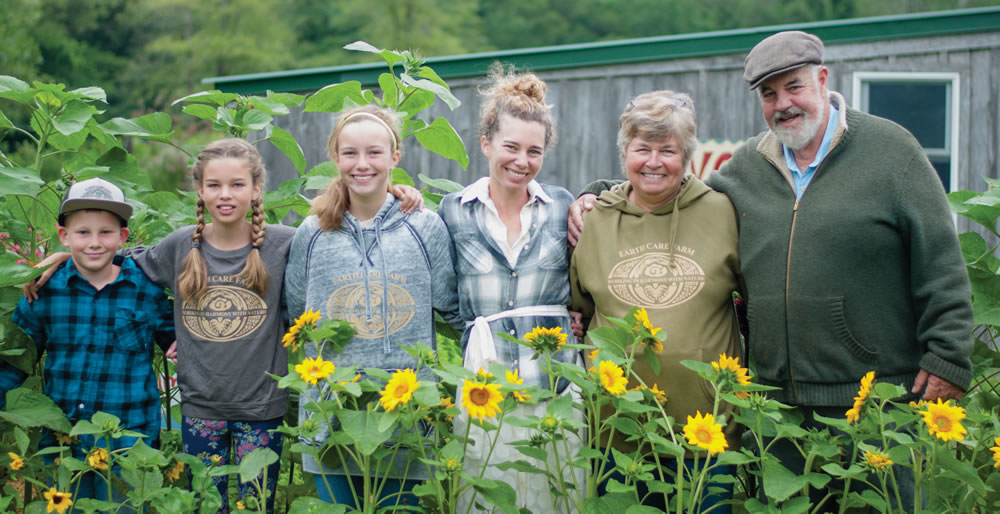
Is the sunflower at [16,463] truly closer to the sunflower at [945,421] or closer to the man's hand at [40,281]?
the man's hand at [40,281]

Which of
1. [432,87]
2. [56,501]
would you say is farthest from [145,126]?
[56,501]

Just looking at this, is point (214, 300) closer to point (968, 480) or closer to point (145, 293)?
point (145, 293)

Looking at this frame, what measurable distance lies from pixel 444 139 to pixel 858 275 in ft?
4.69

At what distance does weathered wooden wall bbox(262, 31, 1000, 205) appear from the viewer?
7609 millimetres

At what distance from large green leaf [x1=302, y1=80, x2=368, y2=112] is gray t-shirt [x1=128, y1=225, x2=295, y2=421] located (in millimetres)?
604

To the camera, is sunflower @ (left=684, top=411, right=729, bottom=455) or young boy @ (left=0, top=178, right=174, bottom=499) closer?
sunflower @ (left=684, top=411, right=729, bottom=455)

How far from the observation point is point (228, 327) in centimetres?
278

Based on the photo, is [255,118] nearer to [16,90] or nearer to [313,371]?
[16,90]

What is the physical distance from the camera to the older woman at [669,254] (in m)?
2.56

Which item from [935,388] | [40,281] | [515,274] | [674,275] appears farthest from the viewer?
[40,281]

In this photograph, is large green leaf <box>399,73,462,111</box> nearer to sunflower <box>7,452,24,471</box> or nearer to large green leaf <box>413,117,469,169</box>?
large green leaf <box>413,117,469,169</box>

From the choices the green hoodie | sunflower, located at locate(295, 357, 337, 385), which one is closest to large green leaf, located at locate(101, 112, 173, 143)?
sunflower, located at locate(295, 357, 337, 385)

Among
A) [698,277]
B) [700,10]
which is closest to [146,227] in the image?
[698,277]

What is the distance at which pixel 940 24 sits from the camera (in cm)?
755
